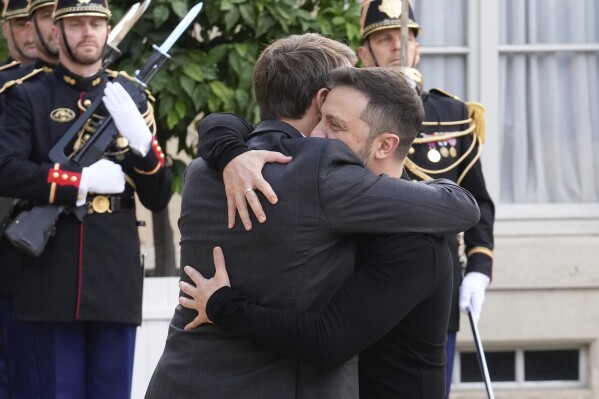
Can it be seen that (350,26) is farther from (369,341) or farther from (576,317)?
(369,341)

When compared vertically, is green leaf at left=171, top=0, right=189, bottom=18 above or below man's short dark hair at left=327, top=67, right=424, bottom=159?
above

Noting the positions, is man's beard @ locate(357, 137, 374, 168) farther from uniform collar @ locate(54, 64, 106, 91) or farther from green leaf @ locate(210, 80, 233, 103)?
green leaf @ locate(210, 80, 233, 103)

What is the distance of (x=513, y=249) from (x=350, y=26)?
1545 millimetres

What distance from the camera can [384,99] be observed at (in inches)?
118

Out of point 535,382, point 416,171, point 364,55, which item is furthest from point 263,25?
point 535,382

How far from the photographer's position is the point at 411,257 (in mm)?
2928

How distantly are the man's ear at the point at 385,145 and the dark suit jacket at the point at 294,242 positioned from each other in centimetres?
8

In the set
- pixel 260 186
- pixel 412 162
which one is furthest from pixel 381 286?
pixel 412 162

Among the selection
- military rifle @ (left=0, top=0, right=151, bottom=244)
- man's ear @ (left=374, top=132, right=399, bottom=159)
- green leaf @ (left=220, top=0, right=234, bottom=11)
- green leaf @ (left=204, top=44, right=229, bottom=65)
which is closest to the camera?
man's ear @ (left=374, top=132, right=399, bottom=159)

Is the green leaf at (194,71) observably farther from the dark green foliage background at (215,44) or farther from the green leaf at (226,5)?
the green leaf at (226,5)

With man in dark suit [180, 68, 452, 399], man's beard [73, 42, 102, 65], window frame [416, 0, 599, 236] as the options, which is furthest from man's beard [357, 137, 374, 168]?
window frame [416, 0, 599, 236]

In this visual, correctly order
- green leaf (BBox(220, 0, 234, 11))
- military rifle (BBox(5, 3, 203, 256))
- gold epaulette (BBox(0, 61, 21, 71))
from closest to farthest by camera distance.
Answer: military rifle (BBox(5, 3, 203, 256))
gold epaulette (BBox(0, 61, 21, 71))
green leaf (BBox(220, 0, 234, 11))

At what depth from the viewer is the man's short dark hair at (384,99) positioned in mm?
2998

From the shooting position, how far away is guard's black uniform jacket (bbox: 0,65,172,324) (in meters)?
4.82
